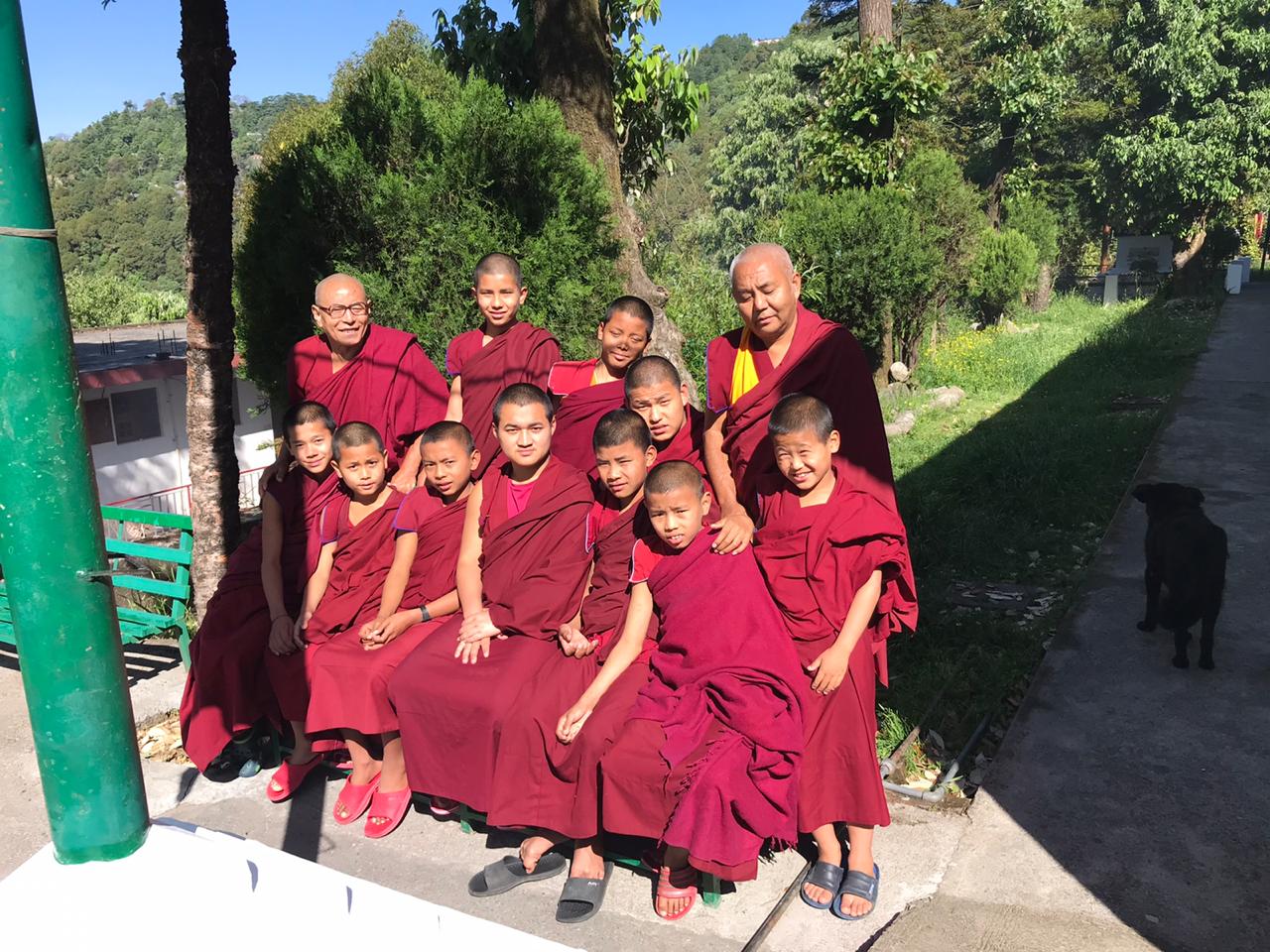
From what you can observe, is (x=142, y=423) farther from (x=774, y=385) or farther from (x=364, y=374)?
(x=774, y=385)

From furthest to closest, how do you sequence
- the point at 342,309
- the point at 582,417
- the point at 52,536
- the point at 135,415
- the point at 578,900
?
the point at 135,415 < the point at 342,309 < the point at 582,417 < the point at 578,900 < the point at 52,536

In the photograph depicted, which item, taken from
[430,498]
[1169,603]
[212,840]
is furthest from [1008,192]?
[212,840]

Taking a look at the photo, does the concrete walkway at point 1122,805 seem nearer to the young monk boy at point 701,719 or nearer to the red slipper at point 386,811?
the young monk boy at point 701,719

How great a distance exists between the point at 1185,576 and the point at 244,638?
169 inches

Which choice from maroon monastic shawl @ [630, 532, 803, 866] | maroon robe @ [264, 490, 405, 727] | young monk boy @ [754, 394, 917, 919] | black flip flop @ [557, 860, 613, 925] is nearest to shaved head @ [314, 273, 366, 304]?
maroon robe @ [264, 490, 405, 727]

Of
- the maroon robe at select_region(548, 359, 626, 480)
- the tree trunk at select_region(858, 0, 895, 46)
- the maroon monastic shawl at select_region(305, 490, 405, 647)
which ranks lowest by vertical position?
the maroon monastic shawl at select_region(305, 490, 405, 647)

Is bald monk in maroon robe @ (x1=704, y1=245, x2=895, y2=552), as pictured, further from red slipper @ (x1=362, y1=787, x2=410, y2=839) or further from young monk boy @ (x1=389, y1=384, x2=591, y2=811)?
red slipper @ (x1=362, y1=787, x2=410, y2=839)

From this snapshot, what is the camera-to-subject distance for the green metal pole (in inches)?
66.2

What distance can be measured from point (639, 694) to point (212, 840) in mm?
1823

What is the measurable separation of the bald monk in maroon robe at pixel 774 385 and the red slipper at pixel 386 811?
1.73m

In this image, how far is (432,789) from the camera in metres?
3.82

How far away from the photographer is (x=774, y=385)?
394 cm

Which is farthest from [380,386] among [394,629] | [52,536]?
[52,536]

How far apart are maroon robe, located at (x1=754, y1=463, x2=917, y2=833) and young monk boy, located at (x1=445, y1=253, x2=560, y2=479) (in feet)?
5.41
